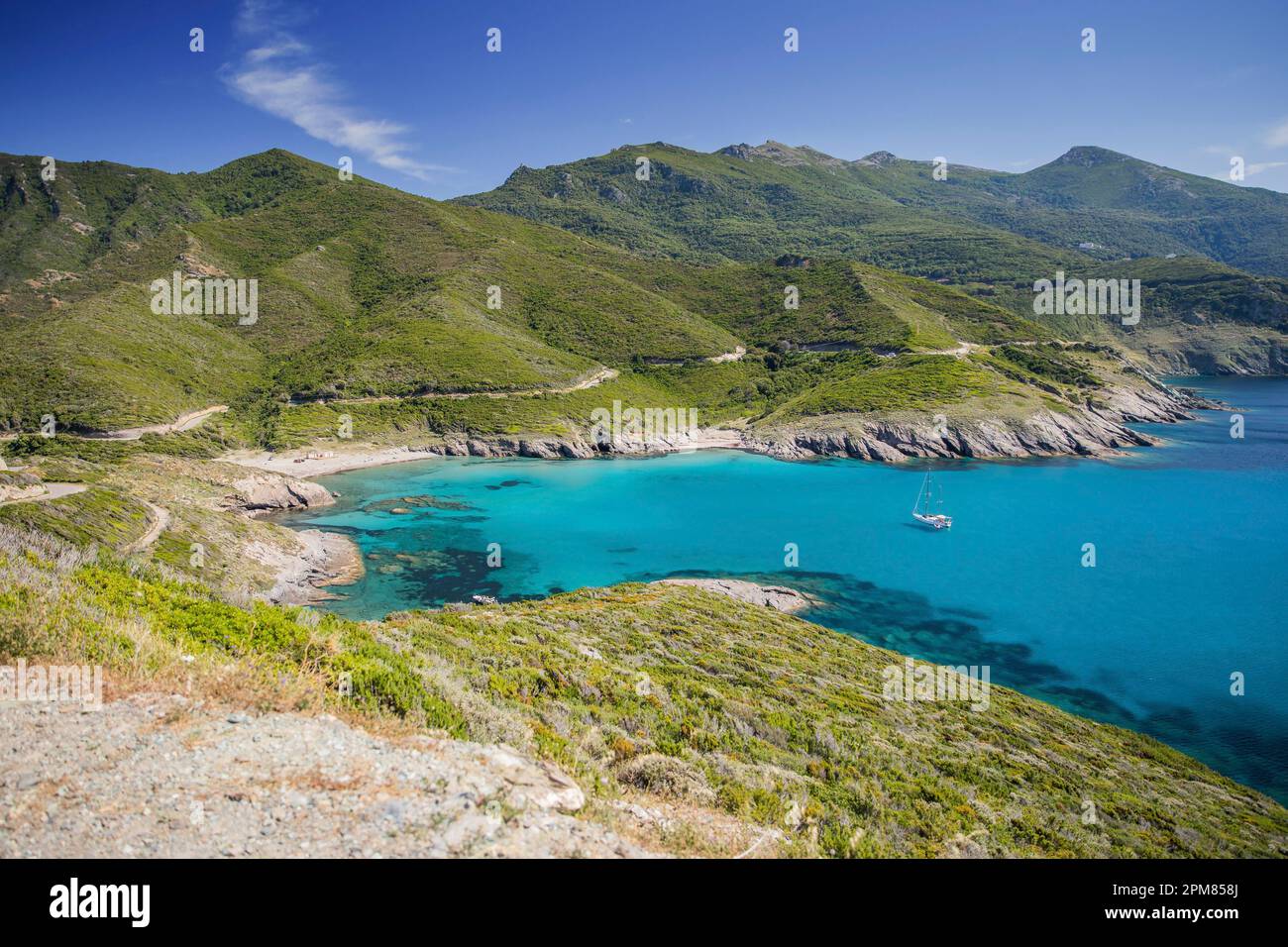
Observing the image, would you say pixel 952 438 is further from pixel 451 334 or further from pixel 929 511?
pixel 451 334

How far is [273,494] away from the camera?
170 ft

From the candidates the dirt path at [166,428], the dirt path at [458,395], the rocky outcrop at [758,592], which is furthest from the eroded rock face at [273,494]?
the rocky outcrop at [758,592]

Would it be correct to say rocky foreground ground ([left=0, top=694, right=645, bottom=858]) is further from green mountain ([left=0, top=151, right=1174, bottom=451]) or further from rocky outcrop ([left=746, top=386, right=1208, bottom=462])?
rocky outcrop ([left=746, top=386, right=1208, bottom=462])

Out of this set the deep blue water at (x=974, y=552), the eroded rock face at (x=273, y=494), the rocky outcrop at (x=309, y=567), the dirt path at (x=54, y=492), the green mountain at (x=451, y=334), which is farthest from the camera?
the green mountain at (x=451, y=334)

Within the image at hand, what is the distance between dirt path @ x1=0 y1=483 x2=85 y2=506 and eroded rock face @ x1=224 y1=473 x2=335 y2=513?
546 inches

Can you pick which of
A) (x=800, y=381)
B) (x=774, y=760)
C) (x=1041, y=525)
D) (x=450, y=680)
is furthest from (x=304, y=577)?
(x=800, y=381)

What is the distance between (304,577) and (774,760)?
32816mm

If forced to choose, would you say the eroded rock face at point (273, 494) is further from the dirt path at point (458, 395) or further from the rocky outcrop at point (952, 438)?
the rocky outcrop at point (952, 438)

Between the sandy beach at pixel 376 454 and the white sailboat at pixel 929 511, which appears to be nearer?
the white sailboat at pixel 929 511

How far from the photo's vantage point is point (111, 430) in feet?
194

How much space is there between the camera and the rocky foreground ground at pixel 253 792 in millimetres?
5117

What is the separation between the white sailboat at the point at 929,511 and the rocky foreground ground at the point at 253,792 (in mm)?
49627

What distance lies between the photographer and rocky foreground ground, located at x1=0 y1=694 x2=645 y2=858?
5117 millimetres

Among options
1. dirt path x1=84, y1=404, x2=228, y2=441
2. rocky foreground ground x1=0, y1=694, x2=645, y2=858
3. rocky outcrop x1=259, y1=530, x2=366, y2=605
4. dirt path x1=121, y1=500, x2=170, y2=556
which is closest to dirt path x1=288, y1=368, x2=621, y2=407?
dirt path x1=84, y1=404, x2=228, y2=441
